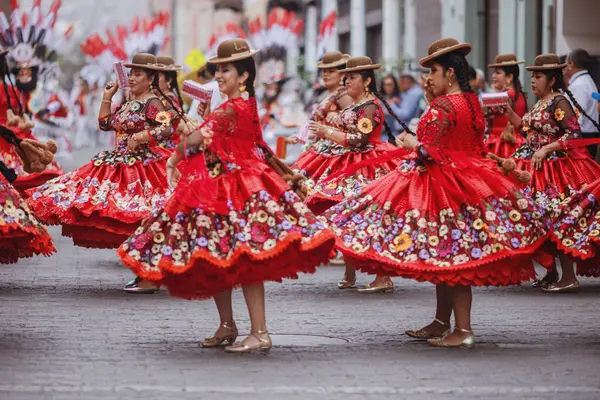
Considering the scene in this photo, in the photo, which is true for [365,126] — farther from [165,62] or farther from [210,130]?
[210,130]

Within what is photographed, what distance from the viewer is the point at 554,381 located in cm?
812

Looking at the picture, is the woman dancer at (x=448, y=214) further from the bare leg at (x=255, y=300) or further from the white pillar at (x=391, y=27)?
the white pillar at (x=391, y=27)

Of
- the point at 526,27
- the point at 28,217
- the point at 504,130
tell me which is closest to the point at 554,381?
the point at 28,217

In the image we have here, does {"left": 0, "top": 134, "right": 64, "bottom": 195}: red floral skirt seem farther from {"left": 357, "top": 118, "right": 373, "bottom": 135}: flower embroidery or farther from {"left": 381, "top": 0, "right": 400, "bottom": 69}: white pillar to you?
{"left": 381, "top": 0, "right": 400, "bottom": 69}: white pillar

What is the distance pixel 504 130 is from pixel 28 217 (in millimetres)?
6543

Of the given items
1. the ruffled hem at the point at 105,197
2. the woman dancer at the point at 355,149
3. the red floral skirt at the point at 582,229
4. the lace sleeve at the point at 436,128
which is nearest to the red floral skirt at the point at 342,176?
the woman dancer at the point at 355,149

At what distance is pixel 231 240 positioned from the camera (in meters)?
8.66

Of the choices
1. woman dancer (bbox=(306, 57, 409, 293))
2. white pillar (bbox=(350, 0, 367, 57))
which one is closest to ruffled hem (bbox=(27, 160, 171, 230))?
woman dancer (bbox=(306, 57, 409, 293))

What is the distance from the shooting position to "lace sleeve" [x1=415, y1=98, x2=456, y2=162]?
9.18 meters

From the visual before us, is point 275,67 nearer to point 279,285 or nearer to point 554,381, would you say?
point 279,285

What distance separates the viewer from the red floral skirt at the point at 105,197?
12.0m

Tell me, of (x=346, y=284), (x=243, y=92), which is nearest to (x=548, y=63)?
(x=346, y=284)

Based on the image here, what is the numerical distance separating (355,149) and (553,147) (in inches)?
68.3

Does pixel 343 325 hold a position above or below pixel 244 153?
below
